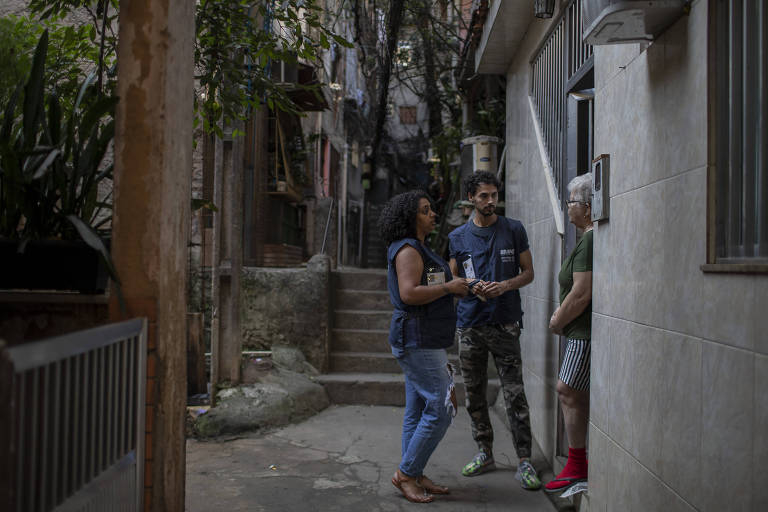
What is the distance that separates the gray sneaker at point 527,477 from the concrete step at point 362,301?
12.3ft

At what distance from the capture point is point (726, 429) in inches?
69.1

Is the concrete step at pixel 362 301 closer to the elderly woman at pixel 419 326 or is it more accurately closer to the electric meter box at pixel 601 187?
the elderly woman at pixel 419 326

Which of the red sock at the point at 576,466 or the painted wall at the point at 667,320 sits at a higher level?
the painted wall at the point at 667,320

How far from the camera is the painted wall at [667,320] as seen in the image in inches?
66.8

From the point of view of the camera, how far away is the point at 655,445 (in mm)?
2289

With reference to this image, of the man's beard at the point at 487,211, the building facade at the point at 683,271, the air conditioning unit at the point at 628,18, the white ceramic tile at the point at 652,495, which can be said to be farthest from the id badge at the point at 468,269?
the air conditioning unit at the point at 628,18

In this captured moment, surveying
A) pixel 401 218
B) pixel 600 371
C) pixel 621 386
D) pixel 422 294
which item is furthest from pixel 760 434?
pixel 401 218

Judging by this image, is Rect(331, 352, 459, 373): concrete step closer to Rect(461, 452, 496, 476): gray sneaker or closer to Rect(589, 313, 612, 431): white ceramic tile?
Rect(461, 452, 496, 476): gray sneaker

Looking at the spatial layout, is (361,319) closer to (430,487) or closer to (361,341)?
(361,341)

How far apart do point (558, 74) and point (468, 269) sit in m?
1.68

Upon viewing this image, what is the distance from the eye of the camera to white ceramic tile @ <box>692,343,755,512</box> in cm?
165

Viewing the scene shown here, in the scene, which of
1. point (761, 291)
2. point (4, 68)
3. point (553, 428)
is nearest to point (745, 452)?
point (761, 291)

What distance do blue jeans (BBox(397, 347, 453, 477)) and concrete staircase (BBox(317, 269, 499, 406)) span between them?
8.55ft

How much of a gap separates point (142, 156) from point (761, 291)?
2.07 metres
